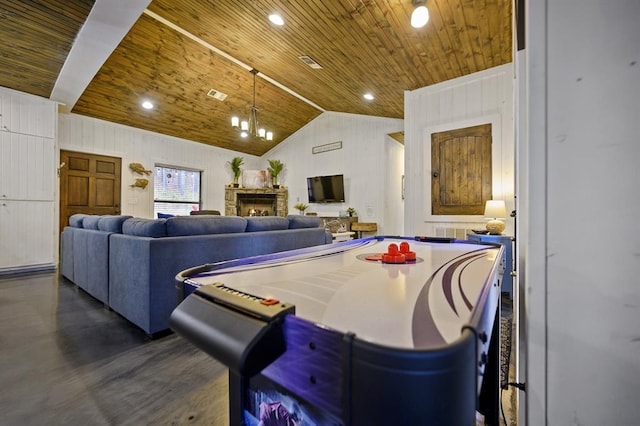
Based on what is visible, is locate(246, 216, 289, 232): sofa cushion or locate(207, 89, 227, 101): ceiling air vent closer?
locate(246, 216, 289, 232): sofa cushion

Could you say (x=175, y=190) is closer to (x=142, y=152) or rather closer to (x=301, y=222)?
(x=142, y=152)

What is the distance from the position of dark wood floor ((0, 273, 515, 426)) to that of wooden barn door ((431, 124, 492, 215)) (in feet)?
9.47

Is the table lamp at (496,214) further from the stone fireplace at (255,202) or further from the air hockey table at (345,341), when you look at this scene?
the stone fireplace at (255,202)

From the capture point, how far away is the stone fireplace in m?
7.38

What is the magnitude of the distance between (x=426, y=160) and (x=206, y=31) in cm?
374

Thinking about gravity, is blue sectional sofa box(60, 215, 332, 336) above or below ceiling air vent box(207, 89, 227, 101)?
below

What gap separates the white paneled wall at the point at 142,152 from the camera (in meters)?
5.21

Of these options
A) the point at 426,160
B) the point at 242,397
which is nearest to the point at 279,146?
the point at 426,160

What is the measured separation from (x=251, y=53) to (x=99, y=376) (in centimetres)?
439

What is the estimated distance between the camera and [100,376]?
1558 mm

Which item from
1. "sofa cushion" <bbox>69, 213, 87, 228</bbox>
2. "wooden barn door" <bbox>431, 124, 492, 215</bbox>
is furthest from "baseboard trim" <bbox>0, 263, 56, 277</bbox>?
"wooden barn door" <bbox>431, 124, 492, 215</bbox>

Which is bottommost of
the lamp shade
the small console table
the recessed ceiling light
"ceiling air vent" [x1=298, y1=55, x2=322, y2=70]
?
the small console table

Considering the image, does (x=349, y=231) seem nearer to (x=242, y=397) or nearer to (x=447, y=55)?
(x=447, y=55)

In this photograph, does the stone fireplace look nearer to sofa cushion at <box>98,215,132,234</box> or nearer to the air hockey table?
sofa cushion at <box>98,215,132,234</box>
